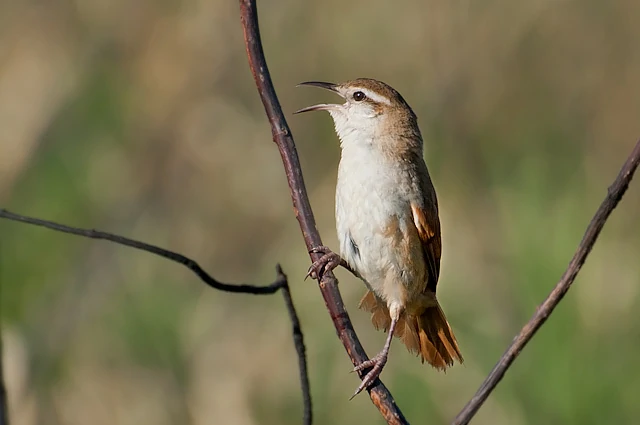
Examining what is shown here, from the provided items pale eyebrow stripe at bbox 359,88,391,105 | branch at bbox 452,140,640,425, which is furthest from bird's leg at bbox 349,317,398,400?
pale eyebrow stripe at bbox 359,88,391,105

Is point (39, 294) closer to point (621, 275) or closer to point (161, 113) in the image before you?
point (161, 113)

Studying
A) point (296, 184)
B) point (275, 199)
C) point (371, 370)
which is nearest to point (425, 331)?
point (371, 370)

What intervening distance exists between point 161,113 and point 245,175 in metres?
0.68

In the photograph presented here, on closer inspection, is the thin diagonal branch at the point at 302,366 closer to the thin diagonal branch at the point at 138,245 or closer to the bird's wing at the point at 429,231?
the thin diagonal branch at the point at 138,245

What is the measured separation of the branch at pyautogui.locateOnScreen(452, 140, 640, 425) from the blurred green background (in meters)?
2.27

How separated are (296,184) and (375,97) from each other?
1309mm

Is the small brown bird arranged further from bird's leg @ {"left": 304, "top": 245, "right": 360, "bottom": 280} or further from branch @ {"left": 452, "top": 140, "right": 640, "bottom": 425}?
branch @ {"left": 452, "top": 140, "right": 640, "bottom": 425}

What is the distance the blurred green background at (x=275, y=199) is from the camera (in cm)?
439

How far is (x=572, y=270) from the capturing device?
176cm

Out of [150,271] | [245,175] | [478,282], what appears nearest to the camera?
[478,282]

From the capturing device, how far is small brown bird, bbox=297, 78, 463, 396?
130 inches

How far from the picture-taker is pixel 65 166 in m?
5.50

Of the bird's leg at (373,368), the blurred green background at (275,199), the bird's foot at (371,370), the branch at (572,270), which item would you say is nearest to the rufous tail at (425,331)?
the bird's leg at (373,368)

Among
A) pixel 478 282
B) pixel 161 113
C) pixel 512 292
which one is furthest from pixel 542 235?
pixel 161 113
